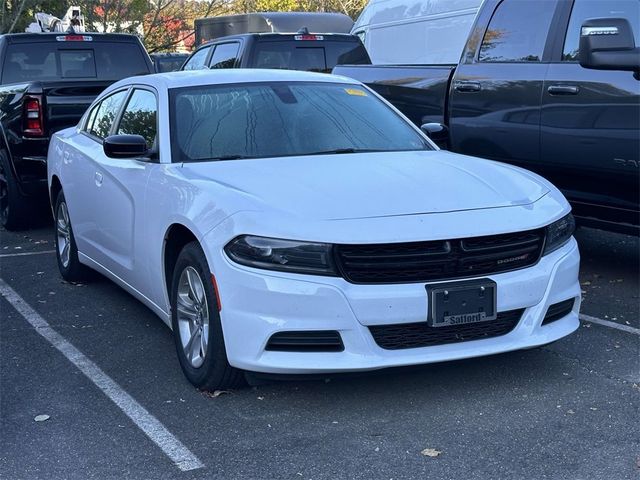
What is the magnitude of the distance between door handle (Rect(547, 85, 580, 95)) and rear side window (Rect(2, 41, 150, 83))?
554cm

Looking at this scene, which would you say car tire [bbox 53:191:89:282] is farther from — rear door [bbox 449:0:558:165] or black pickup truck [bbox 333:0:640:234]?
rear door [bbox 449:0:558:165]

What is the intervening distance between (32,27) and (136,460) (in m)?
13.9

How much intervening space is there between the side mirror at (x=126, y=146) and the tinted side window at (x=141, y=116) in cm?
18

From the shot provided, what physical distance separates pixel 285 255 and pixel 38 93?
16.9 feet

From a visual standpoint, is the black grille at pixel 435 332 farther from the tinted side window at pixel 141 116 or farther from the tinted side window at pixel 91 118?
the tinted side window at pixel 91 118

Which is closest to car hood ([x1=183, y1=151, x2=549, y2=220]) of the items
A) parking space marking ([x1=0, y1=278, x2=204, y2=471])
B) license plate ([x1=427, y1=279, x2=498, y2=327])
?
license plate ([x1=427, y1=279, x2=498, y2=327])

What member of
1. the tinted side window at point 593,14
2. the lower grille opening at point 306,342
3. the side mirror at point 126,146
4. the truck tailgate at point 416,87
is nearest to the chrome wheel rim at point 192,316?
the lower grille opening at point 306,342

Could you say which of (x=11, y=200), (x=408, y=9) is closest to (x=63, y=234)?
(x=11, y=200)

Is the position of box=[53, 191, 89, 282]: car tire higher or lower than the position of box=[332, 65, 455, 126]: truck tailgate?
lower

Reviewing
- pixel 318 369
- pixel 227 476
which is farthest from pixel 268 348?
pixel 227 476

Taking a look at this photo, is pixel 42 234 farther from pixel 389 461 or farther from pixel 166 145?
pixel 389 461

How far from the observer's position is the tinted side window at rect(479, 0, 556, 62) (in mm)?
6812

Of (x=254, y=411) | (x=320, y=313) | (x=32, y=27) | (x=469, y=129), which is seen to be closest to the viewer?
(x=320, y=313)

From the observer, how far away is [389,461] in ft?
12.6
